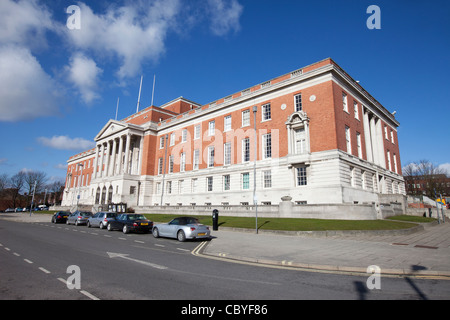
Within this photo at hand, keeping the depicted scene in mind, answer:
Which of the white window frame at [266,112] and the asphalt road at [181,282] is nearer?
the asphalt road at [181,282]

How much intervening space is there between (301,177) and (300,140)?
4.49 meters

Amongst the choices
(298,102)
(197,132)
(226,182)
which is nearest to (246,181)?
(226,182)

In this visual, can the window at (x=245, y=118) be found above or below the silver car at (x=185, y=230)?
above

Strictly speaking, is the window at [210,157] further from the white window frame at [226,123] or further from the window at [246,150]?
the window at [246,150]

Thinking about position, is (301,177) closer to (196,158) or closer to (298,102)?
(298,102)

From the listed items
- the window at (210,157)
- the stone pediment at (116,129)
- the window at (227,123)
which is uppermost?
the stone pediment at (116,129)

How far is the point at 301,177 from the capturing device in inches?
1139

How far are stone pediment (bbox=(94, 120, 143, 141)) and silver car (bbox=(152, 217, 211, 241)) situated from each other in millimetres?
39968

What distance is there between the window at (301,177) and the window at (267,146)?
14.8ft

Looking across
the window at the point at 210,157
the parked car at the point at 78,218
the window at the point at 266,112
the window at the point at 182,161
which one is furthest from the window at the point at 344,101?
the parked car at the point at 78,218

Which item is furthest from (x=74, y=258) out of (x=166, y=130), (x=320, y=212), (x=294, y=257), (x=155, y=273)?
(x=166, y=130)

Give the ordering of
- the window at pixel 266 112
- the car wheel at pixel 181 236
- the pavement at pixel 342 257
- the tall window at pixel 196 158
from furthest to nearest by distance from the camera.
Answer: the tall window at pixel 196 158, the window at pixel 266 112, the car wheel at pixel 181 236, the pavement at pixel 342 257

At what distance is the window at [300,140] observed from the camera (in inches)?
1168

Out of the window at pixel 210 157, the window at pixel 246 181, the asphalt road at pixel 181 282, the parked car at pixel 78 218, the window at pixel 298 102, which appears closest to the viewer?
the asphalt road at pixel 181 282
